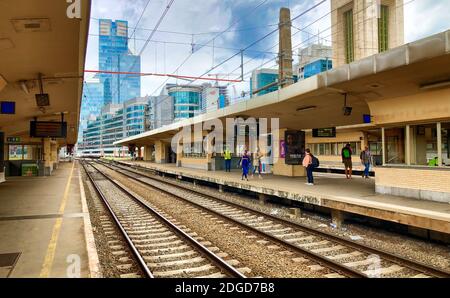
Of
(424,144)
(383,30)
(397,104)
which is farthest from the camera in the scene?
(383,30)

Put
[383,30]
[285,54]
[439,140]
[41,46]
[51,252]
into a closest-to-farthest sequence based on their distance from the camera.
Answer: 1. [51,252]
2. [41,46]
3. [439,140]
4. [285,54]
5. [383,30]

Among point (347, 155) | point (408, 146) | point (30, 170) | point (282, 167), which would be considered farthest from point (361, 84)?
point (30, 170)

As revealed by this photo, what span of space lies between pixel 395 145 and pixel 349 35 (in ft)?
155

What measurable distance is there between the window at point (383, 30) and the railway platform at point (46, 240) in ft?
170

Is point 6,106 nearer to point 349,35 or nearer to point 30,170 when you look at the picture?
point 30,170

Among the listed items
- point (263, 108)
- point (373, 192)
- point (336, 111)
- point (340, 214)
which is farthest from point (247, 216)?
point (336, 111)

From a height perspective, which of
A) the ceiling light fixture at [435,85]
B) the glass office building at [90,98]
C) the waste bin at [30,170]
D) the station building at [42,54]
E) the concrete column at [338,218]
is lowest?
the concrete column at [338,218]

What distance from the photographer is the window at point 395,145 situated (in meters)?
9.70

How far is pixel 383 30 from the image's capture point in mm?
51281

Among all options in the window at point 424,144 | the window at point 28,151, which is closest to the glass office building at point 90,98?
the window at point 28,151

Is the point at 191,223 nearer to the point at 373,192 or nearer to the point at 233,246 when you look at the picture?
the point at 233,246

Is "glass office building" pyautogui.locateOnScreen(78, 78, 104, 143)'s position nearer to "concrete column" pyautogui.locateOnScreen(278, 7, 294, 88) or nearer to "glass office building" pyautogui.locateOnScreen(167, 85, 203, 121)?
"concrete column" pyautogui.locateOnScreen(278, 7, 294, 88)

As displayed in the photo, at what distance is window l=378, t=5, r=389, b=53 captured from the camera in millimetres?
49875

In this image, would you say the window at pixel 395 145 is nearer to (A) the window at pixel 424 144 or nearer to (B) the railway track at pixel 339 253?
(A) the window at pixel 424 144
